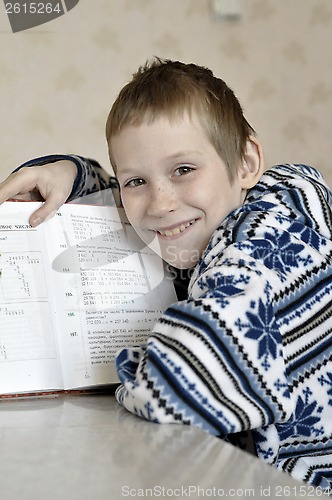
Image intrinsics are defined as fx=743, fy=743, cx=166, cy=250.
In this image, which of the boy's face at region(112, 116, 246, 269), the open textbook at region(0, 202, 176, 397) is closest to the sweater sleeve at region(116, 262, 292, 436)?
the open textbook at region(0, 202, 176, 397)

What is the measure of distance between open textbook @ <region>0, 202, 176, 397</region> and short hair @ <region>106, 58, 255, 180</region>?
160mm

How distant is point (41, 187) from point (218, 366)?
1.55ft

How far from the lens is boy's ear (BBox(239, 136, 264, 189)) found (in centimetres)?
115

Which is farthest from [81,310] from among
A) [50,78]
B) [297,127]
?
[297,127]

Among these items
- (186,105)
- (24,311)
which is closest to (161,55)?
(186,105)

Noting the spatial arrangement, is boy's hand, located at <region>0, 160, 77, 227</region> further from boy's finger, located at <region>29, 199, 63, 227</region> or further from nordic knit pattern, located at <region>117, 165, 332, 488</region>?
nordic knit pattern, located at <region>117, 165, 332, 488</region>

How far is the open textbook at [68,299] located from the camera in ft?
3.14

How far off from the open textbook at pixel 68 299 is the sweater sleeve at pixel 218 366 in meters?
0.17

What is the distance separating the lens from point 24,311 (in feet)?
3.21

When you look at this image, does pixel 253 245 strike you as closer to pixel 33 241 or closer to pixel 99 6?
pixel 33 241

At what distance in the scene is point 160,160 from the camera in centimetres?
106

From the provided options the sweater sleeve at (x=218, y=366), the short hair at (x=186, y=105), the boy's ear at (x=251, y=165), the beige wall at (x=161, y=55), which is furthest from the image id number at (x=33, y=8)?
the sweater sleeve at (x=218, y=366)

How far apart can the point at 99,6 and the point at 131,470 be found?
5.94 ft

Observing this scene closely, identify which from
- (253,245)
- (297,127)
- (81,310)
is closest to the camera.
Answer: (253,245)
